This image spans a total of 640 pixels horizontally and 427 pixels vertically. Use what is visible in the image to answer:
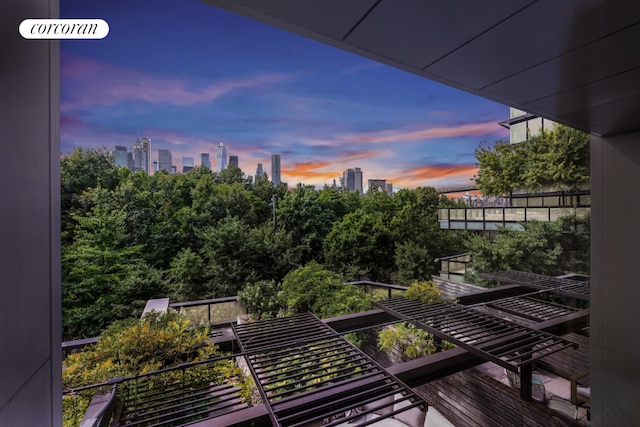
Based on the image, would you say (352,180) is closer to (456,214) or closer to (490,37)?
(456,214)

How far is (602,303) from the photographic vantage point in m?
→ 1.57

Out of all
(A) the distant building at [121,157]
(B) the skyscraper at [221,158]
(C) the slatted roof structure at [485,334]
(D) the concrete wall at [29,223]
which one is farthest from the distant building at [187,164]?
(D) the concrete wall at [29,223]

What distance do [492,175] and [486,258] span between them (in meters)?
1.11

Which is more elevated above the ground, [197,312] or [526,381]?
[197,312]

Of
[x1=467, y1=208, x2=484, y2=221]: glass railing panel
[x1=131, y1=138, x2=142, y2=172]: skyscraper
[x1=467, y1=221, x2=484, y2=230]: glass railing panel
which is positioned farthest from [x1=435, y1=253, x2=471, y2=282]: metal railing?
[x1=131, y1=138, x2=142, y2=172]: skyscraper

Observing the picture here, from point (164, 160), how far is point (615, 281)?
421 cm

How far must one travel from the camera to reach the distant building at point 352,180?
16.7 feet

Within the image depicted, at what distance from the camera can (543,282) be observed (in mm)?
2891

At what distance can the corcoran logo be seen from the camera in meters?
0.55

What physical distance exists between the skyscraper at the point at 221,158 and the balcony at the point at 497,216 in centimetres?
359

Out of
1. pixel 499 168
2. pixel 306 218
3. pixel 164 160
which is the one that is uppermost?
pixel 164 160

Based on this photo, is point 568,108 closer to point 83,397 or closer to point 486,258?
point 83,397

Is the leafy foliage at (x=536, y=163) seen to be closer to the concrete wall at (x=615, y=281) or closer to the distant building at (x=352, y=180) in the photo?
the concrete wall at (x=615, y=281)

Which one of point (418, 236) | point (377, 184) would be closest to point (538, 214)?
point (418, 236)
